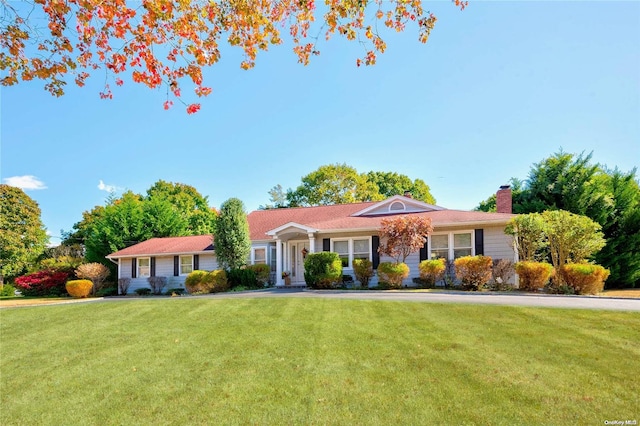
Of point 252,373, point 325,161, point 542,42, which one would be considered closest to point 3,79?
point 252,373

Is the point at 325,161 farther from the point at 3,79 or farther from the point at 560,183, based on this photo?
the point at 3,79

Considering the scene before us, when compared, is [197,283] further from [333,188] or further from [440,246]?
[333,188]

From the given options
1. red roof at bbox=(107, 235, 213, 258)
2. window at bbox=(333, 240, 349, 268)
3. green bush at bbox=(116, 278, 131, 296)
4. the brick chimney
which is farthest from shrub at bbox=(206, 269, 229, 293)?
the brick chimney

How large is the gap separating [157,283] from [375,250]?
13191 mm

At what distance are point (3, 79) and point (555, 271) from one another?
1626 cm

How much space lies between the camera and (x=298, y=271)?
21.6 m

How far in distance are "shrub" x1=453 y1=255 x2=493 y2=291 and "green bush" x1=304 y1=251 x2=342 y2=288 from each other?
16.9 feet

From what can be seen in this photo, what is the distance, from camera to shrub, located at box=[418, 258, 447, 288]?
1611 centimetres

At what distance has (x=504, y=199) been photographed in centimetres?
2098

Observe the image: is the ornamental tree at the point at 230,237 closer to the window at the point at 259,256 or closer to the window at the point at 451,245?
the window at the point at 259,256

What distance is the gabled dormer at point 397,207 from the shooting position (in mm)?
20609

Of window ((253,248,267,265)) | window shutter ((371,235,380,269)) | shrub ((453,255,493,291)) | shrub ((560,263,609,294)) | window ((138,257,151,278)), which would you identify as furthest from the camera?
window ((138,257,151,278))

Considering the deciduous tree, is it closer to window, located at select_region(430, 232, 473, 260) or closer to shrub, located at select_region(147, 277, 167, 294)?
shrub, located at select_region(147, 277, 167, 294)

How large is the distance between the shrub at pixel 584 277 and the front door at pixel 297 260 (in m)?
12.2
